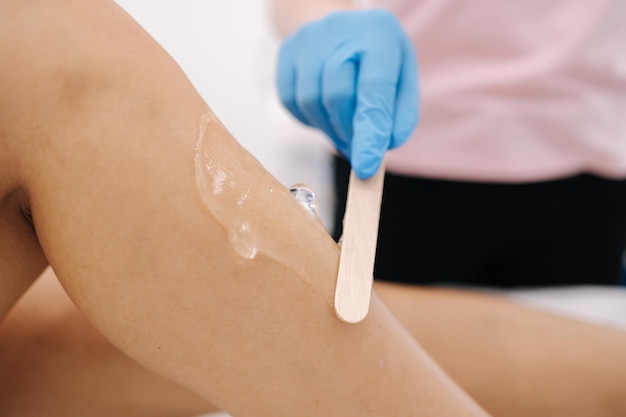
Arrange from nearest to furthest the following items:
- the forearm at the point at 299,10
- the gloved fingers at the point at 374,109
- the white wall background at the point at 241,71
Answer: the gloved fingers at the point at 374,109
the forearm at the point at 299,10
the white wall background at the point at 241,71

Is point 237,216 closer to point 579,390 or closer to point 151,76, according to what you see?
point 151,76

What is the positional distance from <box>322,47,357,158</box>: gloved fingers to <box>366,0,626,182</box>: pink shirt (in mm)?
284

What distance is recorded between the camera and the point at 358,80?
0.86 m

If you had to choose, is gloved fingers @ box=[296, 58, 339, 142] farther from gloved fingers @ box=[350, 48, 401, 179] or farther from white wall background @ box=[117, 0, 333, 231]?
white wall background @ box=[117, 0, 333, 231]

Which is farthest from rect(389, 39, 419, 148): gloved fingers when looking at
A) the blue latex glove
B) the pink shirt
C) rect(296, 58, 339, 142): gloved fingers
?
the pink shirt

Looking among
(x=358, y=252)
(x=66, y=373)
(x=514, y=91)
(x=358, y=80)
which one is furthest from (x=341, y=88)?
(x=66, y=373)

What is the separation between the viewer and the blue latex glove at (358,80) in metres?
0.81

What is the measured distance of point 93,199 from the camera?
0.55 metres

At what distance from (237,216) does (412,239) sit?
2.22 feet

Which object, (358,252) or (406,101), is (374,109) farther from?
(358,252)

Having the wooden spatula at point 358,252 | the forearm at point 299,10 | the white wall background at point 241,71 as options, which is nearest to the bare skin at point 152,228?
the wooden spatula at point 358,252

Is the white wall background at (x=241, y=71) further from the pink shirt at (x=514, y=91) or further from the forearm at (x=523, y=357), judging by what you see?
the forearm at (x=523, y=357)

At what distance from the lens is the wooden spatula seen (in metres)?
0.60

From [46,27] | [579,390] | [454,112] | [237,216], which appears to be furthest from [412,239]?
[46,27]
